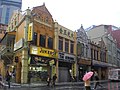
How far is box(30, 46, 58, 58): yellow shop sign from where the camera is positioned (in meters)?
31.7

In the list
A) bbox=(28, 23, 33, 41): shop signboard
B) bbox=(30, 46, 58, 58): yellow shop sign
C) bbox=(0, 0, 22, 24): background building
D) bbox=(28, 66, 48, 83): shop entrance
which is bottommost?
bbox=(28, 66, 48, 83): shop entrance

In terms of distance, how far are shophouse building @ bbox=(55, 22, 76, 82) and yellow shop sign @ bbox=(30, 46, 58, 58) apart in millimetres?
1521

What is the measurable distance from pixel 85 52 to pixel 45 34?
14.4 metres

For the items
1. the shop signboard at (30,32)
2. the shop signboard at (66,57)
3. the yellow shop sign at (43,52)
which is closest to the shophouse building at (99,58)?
the shop signboard at (66,57)

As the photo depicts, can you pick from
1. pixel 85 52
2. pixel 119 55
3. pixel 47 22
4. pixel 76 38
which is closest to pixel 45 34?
pixel 47 22

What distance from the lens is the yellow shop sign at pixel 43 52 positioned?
104ft

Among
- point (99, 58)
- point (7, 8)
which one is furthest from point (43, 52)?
point (7, 8)

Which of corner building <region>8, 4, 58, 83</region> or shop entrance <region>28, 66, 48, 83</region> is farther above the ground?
corner building <region>8, 4, 58, 83</region>

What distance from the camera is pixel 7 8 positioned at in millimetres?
153875

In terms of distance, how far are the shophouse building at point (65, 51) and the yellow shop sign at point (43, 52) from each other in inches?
59.9

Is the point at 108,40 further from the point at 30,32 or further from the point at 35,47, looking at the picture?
the point at 30,32

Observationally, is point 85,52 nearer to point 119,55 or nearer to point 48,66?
point 48,66

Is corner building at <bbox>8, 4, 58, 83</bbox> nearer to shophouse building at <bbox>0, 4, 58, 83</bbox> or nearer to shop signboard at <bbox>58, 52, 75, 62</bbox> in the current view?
shophouse building at <bbox>0, 4, 58, 83</bbox>

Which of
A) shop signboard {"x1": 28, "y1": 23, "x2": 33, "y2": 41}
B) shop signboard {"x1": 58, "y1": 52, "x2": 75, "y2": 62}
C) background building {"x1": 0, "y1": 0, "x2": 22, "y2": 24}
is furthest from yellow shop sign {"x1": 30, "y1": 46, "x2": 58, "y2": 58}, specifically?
background building {"x1": 0, "y1": 0, "x2": 22, "y2": 24}
